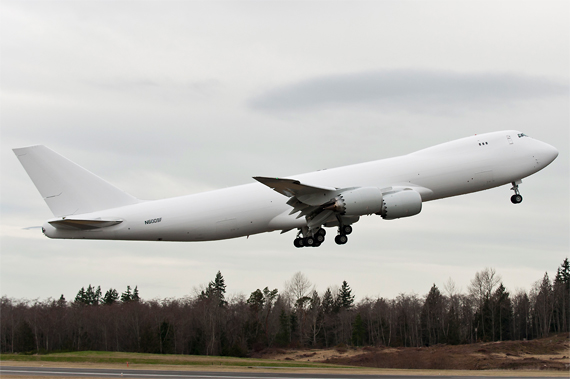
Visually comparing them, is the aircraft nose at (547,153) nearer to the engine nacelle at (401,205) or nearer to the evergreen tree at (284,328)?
the engine nacelle at (401,205)

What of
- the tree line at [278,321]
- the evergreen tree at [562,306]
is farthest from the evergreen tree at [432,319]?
the evergreen tree at [562,306]

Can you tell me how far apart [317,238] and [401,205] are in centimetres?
663

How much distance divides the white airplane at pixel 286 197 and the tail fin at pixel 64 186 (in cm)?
7

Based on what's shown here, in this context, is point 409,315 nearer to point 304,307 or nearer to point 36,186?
point 304,307

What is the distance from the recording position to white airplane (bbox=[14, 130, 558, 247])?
37125mm

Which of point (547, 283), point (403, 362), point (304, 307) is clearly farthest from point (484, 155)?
point (547, 283)

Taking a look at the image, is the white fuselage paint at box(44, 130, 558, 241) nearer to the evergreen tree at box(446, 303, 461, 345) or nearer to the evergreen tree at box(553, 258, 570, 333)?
the evergreen tree at box(446, 303, 461, 345)

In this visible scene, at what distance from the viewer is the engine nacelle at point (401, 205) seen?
36.9 meters

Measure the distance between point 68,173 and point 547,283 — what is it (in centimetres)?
10156

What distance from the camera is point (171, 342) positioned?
92625 mm

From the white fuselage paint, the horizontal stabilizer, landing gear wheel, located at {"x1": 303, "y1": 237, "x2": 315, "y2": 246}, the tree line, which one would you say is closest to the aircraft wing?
the white fuselage paint

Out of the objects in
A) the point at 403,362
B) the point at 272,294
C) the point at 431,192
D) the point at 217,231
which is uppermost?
the point at 431,192

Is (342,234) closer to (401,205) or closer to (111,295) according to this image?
(401,205)

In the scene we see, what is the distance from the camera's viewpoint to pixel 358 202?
36312 mm
